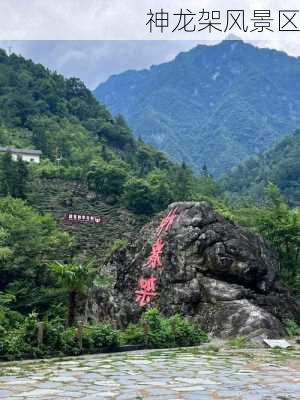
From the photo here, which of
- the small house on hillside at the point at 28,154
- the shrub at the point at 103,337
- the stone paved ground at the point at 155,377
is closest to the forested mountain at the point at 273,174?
the small house on hillside at the point at 28,154

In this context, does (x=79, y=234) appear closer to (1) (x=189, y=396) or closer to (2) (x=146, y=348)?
(2) (x=146, y=348)

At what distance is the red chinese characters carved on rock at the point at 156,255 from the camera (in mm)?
16328

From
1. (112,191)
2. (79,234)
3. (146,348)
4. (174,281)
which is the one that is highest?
(112,191)

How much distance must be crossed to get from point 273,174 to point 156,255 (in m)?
67.8

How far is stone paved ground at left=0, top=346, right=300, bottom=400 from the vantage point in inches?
222

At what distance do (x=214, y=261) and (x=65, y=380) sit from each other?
9.38 metres

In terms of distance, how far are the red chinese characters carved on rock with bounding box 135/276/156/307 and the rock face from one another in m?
0.12

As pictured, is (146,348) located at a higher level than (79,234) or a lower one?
lower

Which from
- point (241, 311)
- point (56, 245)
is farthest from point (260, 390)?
point (56, 245)

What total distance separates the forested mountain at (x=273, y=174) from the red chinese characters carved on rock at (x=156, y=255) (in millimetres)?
51182

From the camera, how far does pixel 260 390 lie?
6.00 meters

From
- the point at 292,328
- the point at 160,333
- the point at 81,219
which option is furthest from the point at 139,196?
the point at 160,333

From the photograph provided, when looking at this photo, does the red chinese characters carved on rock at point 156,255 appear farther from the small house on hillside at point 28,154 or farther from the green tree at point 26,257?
the small house on hillside at point 28,154

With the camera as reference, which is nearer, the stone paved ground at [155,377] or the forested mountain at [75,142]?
the stone paved ground at [155,377]
